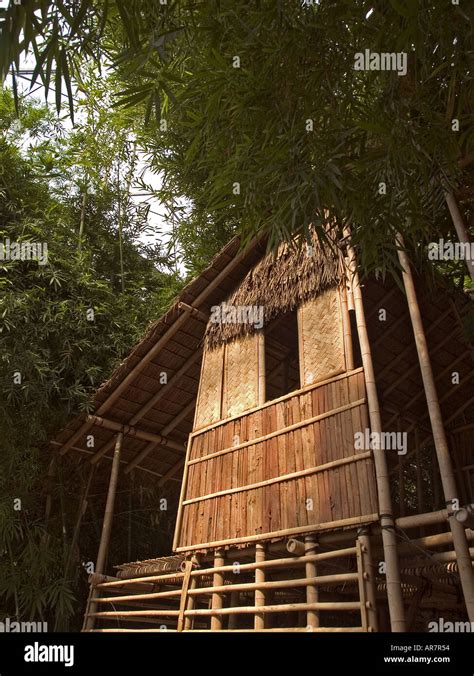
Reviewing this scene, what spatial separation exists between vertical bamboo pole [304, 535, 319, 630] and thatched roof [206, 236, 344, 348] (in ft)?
7.17

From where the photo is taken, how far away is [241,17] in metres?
2.77

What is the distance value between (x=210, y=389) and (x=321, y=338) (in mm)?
1652

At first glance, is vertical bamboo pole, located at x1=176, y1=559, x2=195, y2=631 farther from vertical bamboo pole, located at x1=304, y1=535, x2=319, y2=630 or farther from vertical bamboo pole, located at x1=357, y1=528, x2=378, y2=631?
vertical bamboo pole, located at x1=357, y1=528, x2=378, y2=631

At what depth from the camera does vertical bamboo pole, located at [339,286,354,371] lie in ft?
14.9

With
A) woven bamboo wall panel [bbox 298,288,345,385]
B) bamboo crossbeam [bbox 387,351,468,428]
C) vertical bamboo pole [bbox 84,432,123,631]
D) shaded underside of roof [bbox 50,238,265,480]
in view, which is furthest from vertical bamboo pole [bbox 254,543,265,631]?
bamboo crossbeam [bbox 387,351,468,428]

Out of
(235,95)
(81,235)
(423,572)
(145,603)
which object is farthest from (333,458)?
(81,235)

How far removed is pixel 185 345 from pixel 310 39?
447 centimetres

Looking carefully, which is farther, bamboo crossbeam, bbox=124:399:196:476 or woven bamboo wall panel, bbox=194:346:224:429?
bamboo crossbeam, bbox=124:399:196:476

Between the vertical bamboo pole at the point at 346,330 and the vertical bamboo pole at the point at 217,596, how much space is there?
6.66 ft

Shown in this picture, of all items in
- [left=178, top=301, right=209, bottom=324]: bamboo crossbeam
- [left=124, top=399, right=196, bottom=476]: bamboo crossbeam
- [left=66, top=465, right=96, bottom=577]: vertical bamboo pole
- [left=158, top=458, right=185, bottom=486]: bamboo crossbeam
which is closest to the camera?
[left=178, top=301, right=209, bottom=324]: bamboo crossbeam

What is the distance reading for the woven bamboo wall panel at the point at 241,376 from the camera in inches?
218

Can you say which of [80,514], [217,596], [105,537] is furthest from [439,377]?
[80,514]

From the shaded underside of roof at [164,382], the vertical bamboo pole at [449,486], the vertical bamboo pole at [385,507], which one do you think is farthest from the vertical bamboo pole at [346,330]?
the shaded underside of roof at [164,382]
